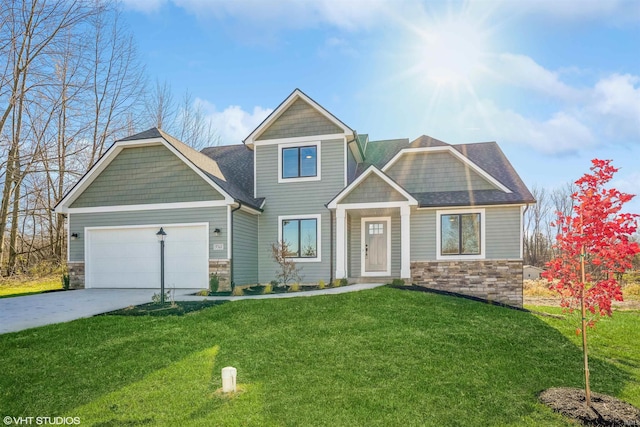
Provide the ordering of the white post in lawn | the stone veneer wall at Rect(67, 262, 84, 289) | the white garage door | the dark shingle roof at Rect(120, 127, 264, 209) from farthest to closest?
the stone veneer wall at Rect(67, 262, 84, 289) < the dark shingle roof at Rect(120, 127, 264, 209) < the white garage door < the white post in lawn

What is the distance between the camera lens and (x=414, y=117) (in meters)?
17.3

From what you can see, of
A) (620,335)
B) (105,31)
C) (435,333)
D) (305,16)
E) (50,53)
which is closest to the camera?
(435,333)

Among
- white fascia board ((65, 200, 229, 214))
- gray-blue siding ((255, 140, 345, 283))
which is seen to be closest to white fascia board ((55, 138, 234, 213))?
white fascia board ((65, 200, 229, 214))

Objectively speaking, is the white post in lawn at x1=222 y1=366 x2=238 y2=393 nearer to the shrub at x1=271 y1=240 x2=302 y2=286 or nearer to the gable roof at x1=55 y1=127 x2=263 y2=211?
the shrub at x1=271 y1=240 x2=302 y2=286

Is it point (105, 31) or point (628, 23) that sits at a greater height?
point (105, 31)

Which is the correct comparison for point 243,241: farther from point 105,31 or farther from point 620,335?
point 105,31

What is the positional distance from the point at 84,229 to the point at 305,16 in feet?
33.3

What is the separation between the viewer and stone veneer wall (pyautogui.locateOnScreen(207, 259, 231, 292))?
39.8 ft

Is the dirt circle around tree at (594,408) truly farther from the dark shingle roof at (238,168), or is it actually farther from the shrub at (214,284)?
the dark shingle roof at (238,168)

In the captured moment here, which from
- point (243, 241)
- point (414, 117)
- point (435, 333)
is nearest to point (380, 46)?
point (414, 117)

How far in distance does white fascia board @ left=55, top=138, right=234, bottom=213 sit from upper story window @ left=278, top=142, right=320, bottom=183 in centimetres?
281

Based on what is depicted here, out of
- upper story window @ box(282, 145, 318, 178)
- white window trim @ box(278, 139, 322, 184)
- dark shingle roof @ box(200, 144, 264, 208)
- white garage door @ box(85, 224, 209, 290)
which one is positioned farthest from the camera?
dark shingle roof @ box(200, 144, 264, 208)

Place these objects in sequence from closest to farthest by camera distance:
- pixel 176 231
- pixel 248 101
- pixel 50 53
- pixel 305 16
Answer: pixel 305 16
pixel 176 231
pixel 248 101
pixel 50 53

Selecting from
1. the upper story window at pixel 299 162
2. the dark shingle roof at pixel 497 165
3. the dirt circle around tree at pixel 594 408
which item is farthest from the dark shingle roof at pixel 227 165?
the dirt circle around tree at pixel 594 408
